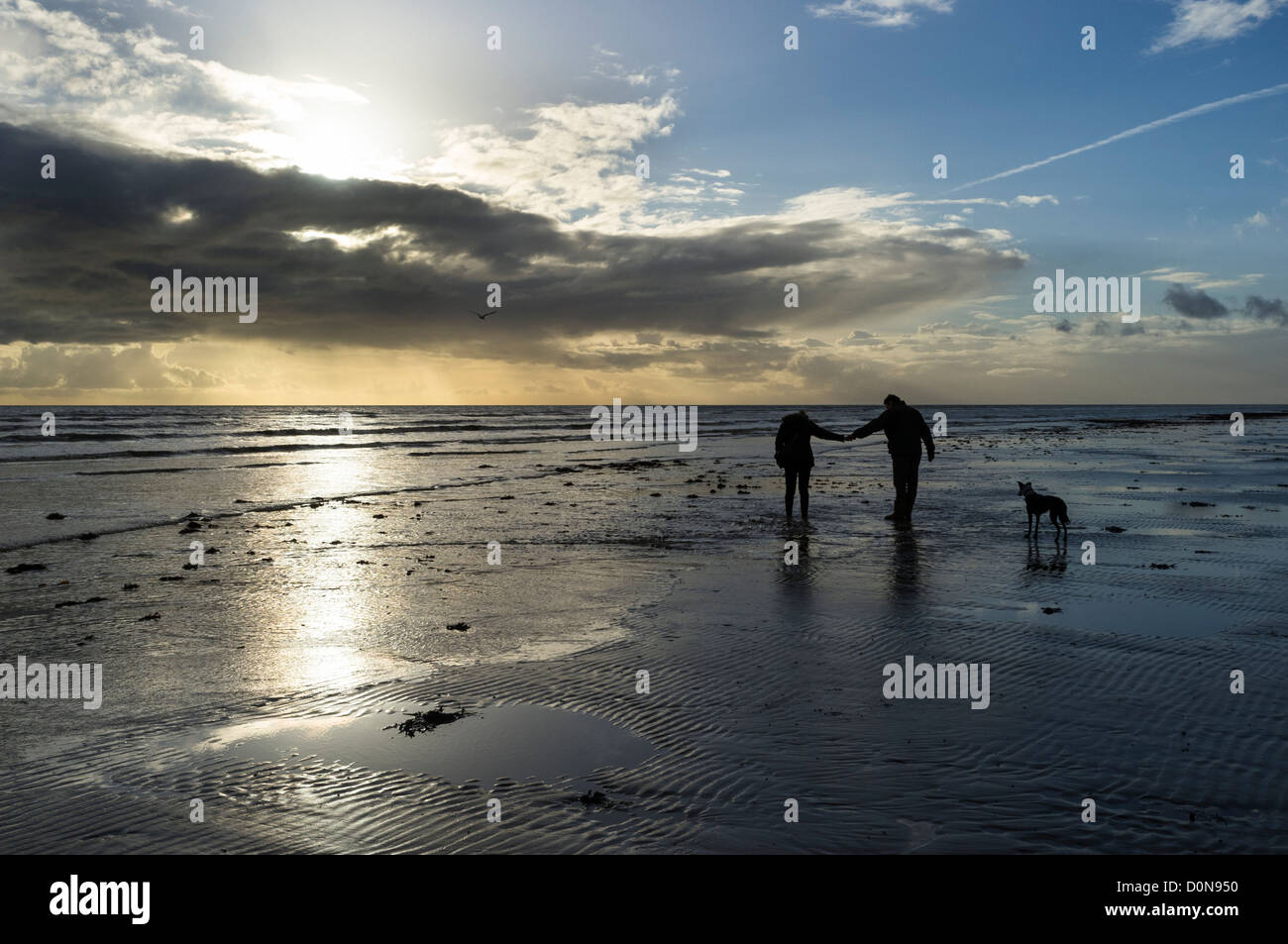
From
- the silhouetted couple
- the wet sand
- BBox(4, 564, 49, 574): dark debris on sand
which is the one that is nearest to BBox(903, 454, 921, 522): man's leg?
the silhouetted couple

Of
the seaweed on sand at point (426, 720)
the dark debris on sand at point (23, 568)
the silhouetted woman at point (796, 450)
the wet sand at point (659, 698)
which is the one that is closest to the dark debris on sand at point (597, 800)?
the wet sand at point (659, 698)

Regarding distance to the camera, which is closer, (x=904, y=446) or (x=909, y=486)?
(x=904, y=446)

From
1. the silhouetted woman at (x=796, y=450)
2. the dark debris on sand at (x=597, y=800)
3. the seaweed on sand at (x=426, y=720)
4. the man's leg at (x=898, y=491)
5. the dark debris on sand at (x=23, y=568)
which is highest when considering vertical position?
the silhouetted woman at (x=796, y=450)

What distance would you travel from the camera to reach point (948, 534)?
1588cm

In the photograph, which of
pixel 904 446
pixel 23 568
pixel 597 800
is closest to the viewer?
pixel 597 800

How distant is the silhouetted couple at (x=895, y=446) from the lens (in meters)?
17.3

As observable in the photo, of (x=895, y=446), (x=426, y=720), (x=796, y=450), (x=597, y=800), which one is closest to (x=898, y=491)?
(x=895, y=446)

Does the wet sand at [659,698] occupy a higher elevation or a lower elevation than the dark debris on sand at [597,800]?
higher

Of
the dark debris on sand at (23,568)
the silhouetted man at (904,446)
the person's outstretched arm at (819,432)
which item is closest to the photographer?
the dark debris on sand at (23,568)

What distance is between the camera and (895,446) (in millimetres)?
17375

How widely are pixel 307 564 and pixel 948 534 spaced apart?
1108 cm

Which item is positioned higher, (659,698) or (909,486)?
(909,486)

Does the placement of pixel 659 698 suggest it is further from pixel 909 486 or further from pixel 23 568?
pixel 909 486

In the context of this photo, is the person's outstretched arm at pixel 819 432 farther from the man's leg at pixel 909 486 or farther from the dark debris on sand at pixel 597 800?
the dark debris on sand at pixel 597 800
